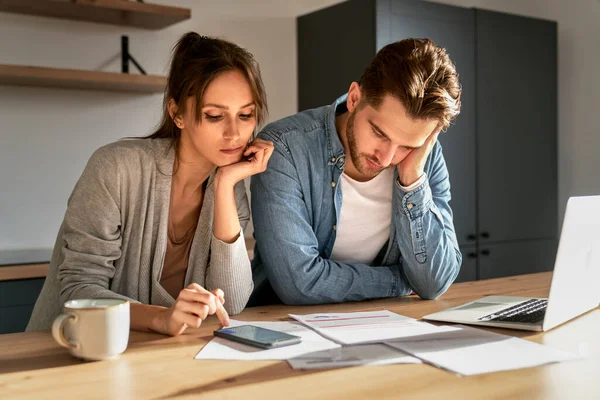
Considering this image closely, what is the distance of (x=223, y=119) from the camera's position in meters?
1.56

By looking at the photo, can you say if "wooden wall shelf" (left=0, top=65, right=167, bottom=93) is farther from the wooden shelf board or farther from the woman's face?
the woman's face

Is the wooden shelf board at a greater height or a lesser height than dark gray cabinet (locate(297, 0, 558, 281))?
lesser

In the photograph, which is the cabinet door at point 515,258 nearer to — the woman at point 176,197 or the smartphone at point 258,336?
the woman at point 176,197

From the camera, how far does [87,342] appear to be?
3.37 feet

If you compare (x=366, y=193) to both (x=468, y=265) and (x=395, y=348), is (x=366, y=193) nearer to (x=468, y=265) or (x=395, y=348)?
(x=395, y=348)

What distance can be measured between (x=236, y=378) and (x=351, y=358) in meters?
0.19

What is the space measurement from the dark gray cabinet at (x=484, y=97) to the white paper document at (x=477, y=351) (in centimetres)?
227

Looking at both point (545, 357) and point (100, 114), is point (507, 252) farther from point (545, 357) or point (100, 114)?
point (545, 357)

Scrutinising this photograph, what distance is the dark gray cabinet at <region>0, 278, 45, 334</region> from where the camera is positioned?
8.50ft

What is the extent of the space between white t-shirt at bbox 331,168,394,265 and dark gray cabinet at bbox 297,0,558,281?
1.61 meters

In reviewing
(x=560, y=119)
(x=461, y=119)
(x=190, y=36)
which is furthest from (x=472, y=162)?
(x=190, y=36)

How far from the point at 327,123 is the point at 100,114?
5.69ft

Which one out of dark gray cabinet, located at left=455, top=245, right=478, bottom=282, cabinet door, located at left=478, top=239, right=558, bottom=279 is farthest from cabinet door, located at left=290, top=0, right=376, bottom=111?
cabinet door, located at left=478, top=239, right=558, bottom=279

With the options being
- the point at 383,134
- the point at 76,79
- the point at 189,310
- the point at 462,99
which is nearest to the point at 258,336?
the point at 189,310
